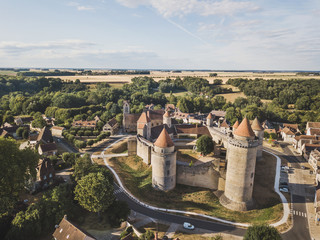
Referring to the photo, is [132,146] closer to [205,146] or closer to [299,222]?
[205,146]

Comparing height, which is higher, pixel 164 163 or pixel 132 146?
pixel 164 163

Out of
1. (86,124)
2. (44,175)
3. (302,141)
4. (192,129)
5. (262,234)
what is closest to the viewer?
(262,234)

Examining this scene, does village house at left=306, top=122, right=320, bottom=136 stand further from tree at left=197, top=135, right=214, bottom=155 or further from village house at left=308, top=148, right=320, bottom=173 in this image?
tree at left=197, top=135, right=214, bottom=155

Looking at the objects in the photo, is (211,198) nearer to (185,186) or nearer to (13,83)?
(185,186)

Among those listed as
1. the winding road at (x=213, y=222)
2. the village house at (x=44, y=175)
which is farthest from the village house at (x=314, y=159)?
the village house at (x=44, y=175)

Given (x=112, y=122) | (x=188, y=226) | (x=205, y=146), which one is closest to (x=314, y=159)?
(x=205, y=146)

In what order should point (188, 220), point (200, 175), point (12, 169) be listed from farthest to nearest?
point (200, 175)
point (188, 220)
point (12, 169)

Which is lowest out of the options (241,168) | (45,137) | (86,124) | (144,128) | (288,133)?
(45,137)
